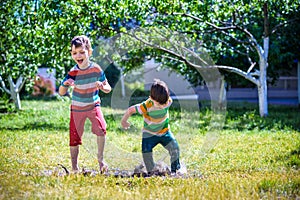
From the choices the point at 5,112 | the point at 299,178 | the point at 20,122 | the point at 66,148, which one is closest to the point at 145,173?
the point at 299,178

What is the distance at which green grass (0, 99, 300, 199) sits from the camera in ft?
13.1

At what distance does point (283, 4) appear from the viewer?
1063 cm

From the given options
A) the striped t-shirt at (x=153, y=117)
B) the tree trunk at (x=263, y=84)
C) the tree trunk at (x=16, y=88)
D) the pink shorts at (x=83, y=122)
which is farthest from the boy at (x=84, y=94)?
the tree trunk at (x=16, y=88)

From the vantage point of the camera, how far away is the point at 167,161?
17.8 feet

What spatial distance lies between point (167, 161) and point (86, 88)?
1.30 m

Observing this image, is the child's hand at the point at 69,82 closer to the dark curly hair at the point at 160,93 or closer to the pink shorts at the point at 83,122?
the pink shorts at the point at 83,122

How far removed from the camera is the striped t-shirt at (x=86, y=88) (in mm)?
5016

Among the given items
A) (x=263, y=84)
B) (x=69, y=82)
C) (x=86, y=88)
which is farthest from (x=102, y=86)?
(x=263, y=84)

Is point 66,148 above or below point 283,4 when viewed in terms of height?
below

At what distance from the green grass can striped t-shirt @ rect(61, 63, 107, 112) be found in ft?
1.76

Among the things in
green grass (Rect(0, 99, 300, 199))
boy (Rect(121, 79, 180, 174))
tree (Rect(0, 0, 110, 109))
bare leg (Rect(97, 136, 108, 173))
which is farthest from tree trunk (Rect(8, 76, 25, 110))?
boy (Rect(121, 79, 180, 174))

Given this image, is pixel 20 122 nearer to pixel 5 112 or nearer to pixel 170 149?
pixel 5 112

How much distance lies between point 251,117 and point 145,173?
6.89 meters

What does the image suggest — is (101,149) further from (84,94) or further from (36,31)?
(36,31)
